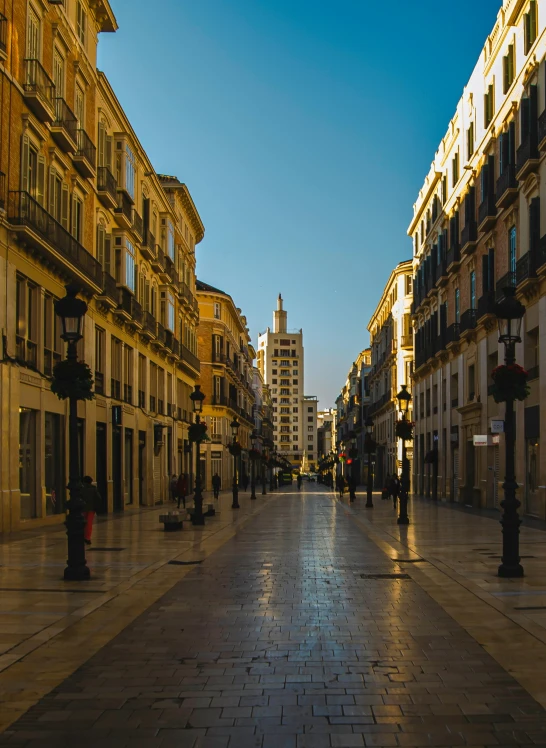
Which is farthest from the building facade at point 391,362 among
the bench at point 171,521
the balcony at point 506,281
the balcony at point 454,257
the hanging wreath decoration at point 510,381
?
the hanging wreath decoration at point 510,381

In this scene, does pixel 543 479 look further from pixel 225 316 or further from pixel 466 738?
pixel 225 316

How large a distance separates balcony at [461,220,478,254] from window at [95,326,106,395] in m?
16.9

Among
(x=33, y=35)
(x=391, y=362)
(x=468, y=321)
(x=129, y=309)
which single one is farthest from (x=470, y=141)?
(x=391, y=362)

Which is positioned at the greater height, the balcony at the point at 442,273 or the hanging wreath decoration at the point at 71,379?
the balcony at the point at 442,273

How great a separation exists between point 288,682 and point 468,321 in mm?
34276

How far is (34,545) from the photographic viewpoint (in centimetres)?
1862

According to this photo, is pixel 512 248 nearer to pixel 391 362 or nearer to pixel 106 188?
pixel 106 188

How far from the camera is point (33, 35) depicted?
25.0m

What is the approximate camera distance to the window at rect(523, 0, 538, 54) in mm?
29473

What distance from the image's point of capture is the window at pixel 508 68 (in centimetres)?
3275

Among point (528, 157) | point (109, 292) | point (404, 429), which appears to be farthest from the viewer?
point (109, 292)

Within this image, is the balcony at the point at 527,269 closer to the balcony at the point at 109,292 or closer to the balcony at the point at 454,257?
the balcony at the point at 454,257

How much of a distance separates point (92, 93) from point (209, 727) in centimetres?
2993

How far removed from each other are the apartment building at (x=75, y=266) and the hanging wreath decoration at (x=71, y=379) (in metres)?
9.22
